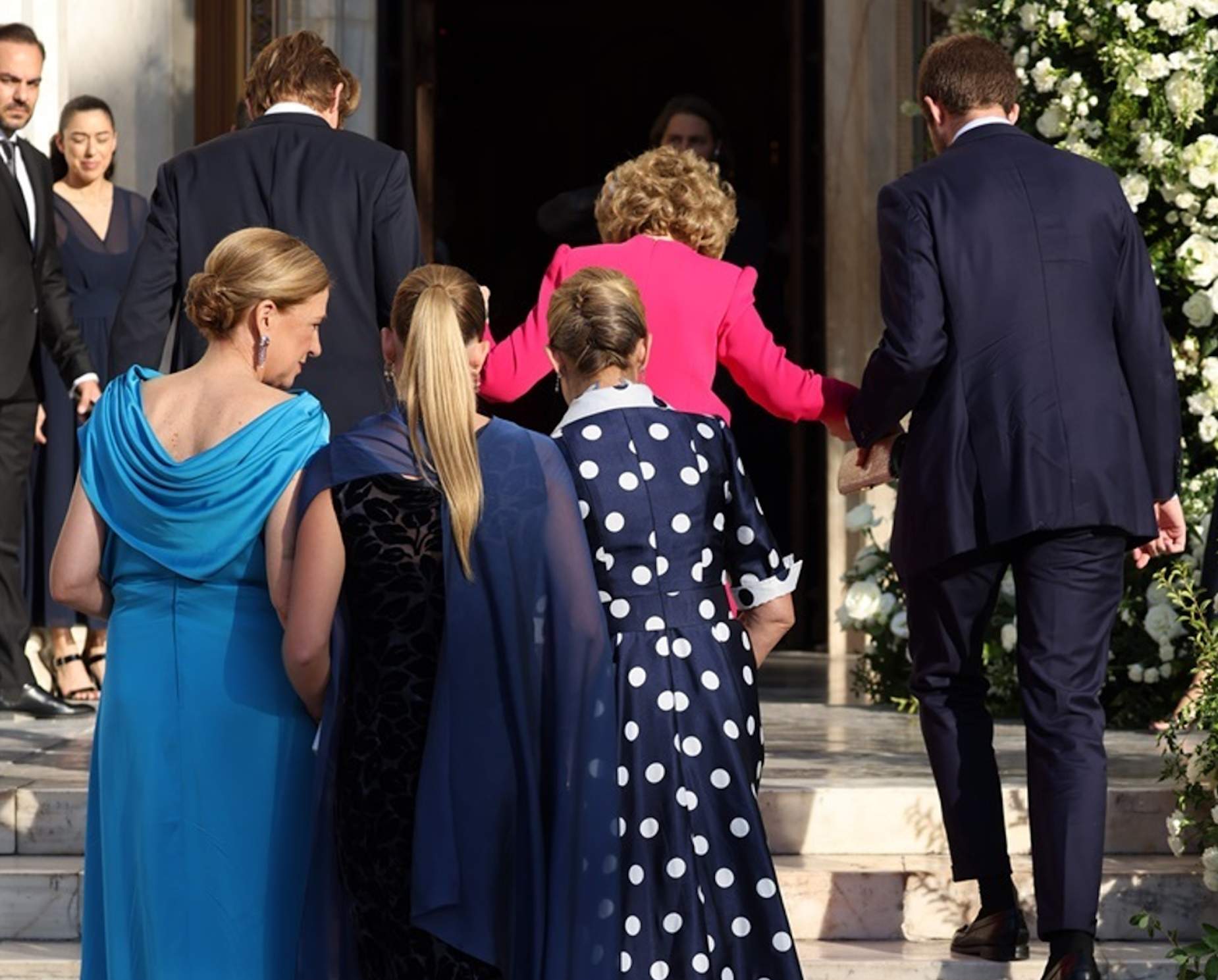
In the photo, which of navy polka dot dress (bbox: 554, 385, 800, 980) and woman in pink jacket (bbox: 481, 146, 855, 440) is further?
woman in pink jacket (bbox: 481, 146, 855, 440)

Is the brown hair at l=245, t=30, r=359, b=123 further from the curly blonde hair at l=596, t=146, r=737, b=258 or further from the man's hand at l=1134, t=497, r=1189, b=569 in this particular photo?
the man's hand at l=1134, t=497, r=1189, b=569

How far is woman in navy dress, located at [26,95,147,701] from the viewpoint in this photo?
7898 millimetres

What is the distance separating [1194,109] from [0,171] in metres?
3.54

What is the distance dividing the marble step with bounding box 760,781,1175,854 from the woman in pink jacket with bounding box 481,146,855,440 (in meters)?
0.94

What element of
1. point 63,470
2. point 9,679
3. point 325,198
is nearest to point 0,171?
point 63,470

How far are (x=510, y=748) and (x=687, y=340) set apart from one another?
155 centimetres

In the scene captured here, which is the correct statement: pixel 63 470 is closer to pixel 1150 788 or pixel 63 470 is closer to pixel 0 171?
pixel 0 171

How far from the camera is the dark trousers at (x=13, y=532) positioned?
7504mm

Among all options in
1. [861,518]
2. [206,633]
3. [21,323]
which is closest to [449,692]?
[206,633]

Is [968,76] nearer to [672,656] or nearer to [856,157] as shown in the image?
[672,656]

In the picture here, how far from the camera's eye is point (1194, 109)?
7285 millimetres

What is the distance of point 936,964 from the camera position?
17.4ft

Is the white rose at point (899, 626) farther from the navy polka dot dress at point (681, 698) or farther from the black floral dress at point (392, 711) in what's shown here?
the black floral dress at point (392, 711)

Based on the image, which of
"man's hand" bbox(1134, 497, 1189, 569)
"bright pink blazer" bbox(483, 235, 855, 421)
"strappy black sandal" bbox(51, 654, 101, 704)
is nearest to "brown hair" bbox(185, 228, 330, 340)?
"bright pink blazer" bbox(483, 235, 855, 421)
